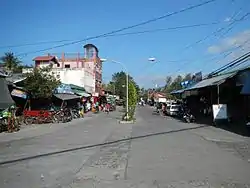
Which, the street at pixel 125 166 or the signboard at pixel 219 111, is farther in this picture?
the signboard at pixel 219 111

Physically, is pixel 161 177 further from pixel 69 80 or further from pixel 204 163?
pixel 69 80

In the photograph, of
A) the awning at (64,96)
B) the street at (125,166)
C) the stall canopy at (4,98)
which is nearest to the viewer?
the street at (125,166)

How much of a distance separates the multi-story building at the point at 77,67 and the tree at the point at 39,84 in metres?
16.3

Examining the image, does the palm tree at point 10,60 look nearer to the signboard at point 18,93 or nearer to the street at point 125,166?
the signboard at point 18,93

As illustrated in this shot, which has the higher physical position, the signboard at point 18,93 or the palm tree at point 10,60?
the palm tree at point 10,60

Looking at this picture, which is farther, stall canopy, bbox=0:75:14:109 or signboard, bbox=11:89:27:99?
signboard, bbox=11:89:27:99

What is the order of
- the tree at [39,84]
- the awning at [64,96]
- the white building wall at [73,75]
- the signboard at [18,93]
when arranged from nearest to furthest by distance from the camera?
the signboard at [18,93], the tree at [39,84], the awning at [64,96], the white building wall at [73,75]


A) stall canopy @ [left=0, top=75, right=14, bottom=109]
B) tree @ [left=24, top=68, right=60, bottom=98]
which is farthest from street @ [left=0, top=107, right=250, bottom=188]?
tree @ [left=24, top=68, right=60, bottom=98]

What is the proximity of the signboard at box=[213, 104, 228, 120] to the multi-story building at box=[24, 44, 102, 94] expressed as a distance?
28076 mm

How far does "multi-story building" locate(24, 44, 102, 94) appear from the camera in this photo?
61.1 m

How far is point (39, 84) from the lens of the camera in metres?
34.9

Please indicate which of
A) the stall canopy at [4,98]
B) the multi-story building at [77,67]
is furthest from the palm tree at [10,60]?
the stall canopy at [4,98]

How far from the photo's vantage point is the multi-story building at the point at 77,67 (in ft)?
201

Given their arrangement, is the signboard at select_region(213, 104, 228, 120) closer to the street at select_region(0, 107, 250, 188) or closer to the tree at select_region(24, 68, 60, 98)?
the street at select_region(0, 107, 250, 188)
